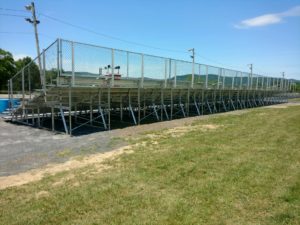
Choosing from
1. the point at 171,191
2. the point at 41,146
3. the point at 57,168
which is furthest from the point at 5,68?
the point at 171,191

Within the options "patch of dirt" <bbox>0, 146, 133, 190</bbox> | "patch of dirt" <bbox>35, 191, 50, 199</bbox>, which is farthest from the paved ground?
"patch of dirt" <bbox>35, 191, 50, 199</bbox>

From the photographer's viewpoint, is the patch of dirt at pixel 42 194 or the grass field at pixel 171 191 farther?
the patch of dirt at pixel 42 194

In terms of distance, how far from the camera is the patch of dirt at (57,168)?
5465 millimetres

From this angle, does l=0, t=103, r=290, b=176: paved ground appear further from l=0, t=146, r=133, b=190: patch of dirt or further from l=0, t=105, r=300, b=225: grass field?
l=0, t=105, r=300, b=225: grass field

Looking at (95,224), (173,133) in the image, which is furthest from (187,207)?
(173,133)

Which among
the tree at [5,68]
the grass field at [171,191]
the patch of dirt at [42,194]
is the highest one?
the tree at [5,68]

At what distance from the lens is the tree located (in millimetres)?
50125

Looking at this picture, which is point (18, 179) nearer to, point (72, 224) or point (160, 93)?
point (72, 224)

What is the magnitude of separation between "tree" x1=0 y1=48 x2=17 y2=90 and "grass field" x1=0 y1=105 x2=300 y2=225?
158 ft

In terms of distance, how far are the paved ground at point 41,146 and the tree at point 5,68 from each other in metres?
42.3

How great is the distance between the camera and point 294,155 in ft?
22.6

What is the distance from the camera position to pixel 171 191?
4.71 metres

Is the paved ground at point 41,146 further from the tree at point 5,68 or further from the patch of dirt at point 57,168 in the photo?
the tree at point 5,68

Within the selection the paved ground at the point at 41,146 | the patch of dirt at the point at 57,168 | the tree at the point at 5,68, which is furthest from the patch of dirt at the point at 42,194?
the tree at the point at 5,68
